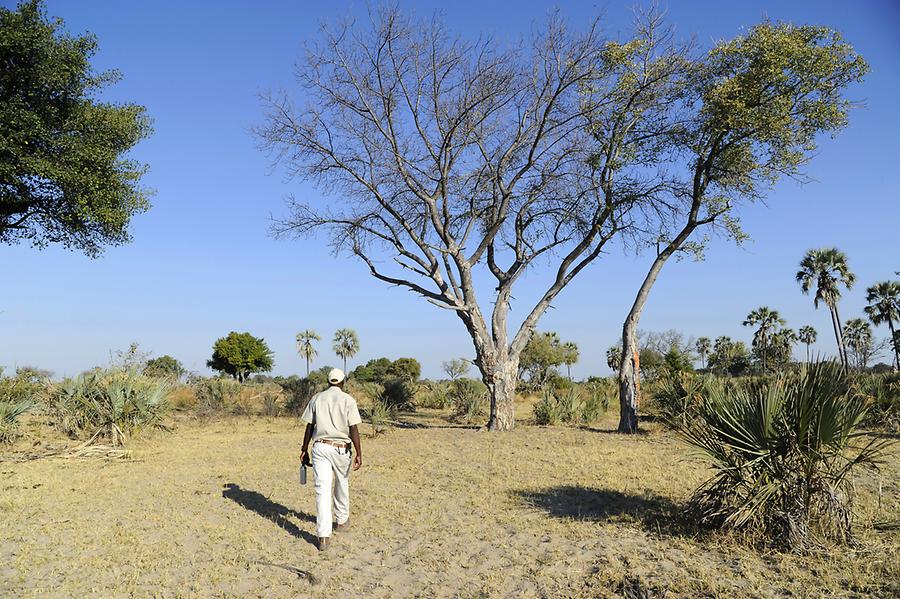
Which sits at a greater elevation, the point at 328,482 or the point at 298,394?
the point at 298,394

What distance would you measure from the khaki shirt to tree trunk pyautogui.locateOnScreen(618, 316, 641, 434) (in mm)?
10527

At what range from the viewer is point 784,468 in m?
5.79

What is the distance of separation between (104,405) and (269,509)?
25.1 feet

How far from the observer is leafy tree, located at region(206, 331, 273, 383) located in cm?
5709

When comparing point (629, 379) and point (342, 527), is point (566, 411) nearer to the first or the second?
point (629, 379)

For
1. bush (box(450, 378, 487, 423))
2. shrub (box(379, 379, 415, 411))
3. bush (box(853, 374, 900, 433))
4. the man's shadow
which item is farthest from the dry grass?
shrub (box(379, 379, 415, 411))

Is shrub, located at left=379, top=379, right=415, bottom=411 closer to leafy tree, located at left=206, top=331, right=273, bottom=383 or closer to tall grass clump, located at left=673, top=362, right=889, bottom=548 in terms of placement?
tall grass clump, located at left=673, top=362, right=889, bottom=548

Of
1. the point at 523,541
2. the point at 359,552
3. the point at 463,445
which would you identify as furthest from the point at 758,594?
the point at 463,445

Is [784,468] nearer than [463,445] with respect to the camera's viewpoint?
Yes

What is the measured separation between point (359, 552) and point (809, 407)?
458cm

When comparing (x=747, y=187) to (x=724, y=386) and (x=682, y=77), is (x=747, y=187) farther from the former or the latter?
(x=724, y=386)

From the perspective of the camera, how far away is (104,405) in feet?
44.1

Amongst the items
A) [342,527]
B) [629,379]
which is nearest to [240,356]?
[629,379]

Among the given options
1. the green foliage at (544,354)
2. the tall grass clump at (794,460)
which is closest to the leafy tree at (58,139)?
the tall grass clump at (794,460)
